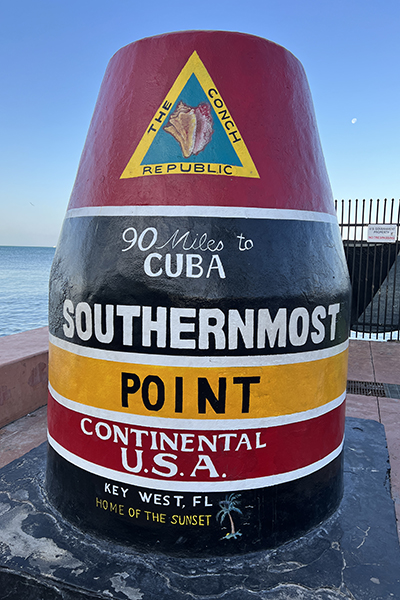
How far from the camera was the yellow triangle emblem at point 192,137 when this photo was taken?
244cm

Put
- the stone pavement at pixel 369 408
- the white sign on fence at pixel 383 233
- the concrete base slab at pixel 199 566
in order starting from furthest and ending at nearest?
1. the white sign on fence at pixel 383 233
2. the stone pavement at pixel 369 408
3. the concrete base slab at pixel 199 566

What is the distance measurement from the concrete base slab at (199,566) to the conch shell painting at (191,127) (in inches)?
90.0

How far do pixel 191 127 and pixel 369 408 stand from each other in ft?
15.1

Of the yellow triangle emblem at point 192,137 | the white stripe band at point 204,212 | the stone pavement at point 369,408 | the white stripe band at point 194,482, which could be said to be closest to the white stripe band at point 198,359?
the white stripe band at point 194,482

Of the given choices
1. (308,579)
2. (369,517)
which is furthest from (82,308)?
(369,517)

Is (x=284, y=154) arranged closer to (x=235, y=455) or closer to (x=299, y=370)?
(x=299, y=370)

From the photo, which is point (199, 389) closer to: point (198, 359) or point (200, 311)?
point (198, 359)

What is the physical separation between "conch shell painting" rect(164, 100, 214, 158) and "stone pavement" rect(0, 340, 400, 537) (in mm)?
3105

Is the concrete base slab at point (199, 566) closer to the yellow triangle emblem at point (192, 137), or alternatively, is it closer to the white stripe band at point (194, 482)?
the white stripe band at point (194, 482)

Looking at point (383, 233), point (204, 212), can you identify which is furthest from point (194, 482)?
point (383, 233)

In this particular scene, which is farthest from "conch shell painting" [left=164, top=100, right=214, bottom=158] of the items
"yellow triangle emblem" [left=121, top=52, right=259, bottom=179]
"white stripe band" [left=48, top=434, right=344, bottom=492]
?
"white stripe band" [left=48, top=434, right=344, bottom=492]

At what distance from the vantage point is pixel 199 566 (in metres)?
2.46

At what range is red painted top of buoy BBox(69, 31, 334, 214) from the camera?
8.00ft

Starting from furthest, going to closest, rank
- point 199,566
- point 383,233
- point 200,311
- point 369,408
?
point 383,233 < point 369,408 < point 199,566 < point 200,311
